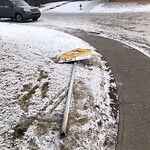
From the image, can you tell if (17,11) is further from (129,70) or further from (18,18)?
(129,70)

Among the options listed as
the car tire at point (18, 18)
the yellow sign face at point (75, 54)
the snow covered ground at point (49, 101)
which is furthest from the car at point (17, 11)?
the yellow sign face at point (75, 54)

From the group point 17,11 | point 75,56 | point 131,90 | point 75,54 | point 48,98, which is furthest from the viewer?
point 17,11

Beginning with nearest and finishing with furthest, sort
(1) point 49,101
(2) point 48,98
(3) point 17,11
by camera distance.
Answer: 1. (1) point 49,101
2. (2) point 48,98
3. (3) point 17,11

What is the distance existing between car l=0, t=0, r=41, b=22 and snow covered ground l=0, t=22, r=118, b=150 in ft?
41.0

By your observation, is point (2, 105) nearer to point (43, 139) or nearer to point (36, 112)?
point (36, 112)

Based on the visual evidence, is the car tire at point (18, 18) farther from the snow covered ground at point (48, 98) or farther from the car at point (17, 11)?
the snow covered ground at point (48, 98)

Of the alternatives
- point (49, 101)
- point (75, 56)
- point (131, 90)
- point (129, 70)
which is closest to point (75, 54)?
point (75, 56)

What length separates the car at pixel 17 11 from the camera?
2441cm

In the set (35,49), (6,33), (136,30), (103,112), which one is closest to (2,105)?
(103,112)

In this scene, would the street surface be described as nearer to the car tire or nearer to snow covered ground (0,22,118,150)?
snow covered ground (0,22,118,150)

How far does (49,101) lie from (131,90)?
238cm

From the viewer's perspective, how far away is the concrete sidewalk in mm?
6457

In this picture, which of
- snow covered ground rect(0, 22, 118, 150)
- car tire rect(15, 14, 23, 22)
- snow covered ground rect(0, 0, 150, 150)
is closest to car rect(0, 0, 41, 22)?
car tire rect(15, 14, 23, 22)

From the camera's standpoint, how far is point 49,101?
776cm
